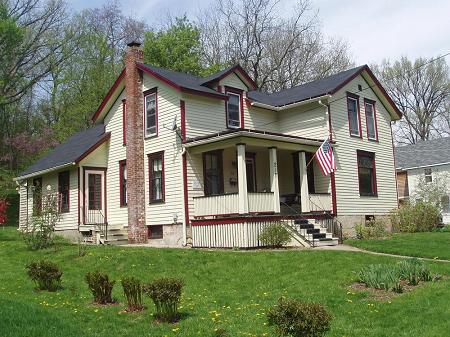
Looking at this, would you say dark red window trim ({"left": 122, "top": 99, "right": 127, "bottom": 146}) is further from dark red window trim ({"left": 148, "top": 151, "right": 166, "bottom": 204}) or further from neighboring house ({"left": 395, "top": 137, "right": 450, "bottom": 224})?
neighboring house ({"left": 395, "top": 137, "right": 450, "bottom": 224})

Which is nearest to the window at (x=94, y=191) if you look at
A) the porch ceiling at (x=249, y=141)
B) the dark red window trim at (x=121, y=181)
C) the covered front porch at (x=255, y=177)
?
the dark red window trim at (x=121, y=181)

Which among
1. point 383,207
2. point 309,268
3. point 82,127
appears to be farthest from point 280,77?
point 309,268

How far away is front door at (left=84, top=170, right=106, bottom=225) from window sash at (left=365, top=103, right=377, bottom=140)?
12.2m

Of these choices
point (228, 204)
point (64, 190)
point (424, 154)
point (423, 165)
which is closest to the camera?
point (228, 204)

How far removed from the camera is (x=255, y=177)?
2253 cm

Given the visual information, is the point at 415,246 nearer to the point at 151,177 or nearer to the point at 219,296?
the point at 219,296

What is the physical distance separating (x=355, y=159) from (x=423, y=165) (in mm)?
17215

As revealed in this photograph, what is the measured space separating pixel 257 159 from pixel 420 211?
26.1ft

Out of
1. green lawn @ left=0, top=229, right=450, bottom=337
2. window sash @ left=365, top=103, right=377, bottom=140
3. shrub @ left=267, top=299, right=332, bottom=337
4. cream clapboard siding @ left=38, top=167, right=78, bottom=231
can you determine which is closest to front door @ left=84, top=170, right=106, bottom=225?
cream clapboard siding @ left=38, top=167, right=78, bottom=231

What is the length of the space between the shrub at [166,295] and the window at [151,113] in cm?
1270

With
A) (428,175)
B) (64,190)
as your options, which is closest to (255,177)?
(64,190)

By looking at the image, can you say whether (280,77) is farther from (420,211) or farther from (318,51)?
(420,211)

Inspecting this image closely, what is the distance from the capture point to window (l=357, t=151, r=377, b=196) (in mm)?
23281

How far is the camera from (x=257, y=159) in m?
22.8
